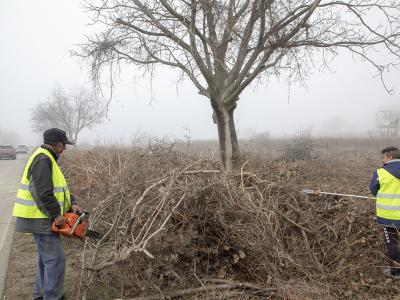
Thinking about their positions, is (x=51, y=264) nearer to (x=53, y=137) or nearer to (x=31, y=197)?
(x=31, y=197)

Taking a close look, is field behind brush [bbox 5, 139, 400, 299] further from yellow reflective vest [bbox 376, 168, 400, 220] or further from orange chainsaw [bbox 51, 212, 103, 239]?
yellow reflective vest [bbox 376, 168, 400, 220]

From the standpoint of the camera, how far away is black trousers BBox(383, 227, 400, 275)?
4.81m

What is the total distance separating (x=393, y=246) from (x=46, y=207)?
4232 mm

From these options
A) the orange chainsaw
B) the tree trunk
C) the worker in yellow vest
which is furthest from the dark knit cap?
the tree trunk

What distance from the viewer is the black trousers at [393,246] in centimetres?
481

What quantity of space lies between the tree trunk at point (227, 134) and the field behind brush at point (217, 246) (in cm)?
431

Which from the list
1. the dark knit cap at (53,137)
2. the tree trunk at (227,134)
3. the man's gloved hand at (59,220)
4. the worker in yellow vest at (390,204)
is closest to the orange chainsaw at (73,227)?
the man's gloved hand at (59,220)

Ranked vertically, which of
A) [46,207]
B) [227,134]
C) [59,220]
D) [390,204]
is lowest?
[390,204]

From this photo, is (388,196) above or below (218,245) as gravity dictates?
above

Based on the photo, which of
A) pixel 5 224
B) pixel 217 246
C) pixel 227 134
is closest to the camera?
pixel 217 246

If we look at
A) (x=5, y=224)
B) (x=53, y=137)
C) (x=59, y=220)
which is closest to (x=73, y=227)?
(x=59, y=220)

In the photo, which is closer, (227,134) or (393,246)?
(393,246)

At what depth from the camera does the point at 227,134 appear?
34.6 ft

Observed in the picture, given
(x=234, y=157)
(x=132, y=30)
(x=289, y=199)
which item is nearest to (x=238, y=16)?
(x=132, y=30)
